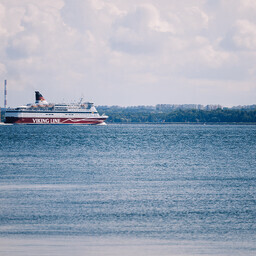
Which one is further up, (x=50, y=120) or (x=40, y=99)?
(x=40, y=99)

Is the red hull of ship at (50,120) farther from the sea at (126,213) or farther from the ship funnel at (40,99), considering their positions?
the sea at (126,213)

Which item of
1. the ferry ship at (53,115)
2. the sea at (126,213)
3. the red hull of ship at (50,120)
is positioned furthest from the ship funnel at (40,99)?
the sea at (126,213)

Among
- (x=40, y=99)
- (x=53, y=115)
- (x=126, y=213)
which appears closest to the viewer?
(x=126, y=213)

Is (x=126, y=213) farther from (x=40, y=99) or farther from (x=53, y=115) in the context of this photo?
(x=40, y=99)

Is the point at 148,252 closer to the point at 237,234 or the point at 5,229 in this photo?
the point at 237,234

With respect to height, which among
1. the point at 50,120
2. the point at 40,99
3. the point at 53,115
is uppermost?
the point at 40,99

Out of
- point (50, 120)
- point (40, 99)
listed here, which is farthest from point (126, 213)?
point (40, 99)

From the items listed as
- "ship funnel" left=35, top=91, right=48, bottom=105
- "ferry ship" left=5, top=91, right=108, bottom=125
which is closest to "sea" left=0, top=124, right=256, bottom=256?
"ferry ship" left=5, top=91, right=108, bottom=125

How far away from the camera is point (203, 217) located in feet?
66.0

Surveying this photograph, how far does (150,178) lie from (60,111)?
5372 inches

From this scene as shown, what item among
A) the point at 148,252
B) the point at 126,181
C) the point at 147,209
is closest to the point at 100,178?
the point at 126,181

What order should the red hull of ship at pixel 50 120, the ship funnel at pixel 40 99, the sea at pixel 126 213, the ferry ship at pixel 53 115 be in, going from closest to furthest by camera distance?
1. the sea at pixel 126 213
2. the ferry ship at pixel 53 115
3. the red hull of ship at pixel 50 120
4. the ship funnel at pixel 40 99

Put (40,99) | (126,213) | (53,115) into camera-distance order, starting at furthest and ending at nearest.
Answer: (40,99), (53,115), (126,213)

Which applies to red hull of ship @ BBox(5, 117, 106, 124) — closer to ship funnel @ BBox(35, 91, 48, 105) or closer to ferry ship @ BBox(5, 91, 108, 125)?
ferry ship @ BBox(5, 91, 108, 125)
